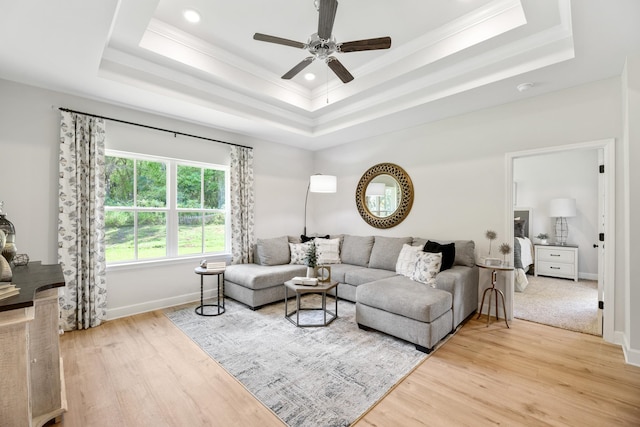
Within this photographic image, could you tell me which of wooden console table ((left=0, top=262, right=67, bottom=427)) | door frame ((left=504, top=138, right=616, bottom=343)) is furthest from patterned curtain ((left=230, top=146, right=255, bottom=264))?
door frame ((left=504, top=138, right=616, bottom=343))

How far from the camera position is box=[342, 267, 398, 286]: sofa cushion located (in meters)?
3.87

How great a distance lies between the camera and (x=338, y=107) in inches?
169

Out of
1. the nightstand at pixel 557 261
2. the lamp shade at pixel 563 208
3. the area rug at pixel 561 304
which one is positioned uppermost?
the lamp shade at pixel 563 208

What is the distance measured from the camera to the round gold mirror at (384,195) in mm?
4508

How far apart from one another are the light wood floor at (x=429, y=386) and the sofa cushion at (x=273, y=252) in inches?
67.6

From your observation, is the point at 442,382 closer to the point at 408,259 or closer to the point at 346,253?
the point at 408,259

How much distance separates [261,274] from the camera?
386cm

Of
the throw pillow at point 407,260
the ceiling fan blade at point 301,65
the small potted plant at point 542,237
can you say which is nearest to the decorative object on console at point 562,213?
the small potted plant at point 542,237

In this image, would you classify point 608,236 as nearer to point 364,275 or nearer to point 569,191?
point 364,275

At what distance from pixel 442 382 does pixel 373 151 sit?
364 cm

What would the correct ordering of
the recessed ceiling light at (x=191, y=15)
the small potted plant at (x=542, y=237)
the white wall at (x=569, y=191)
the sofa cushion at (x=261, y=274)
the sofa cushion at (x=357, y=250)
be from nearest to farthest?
the recessed ceiling light at (x=191, y=15)
the sofa cushion at (x=261, y=274)
the sofa cushion at (x=357, y=250)
the white wall at (x=569, y=191)
the small potted plant at (x=542, y=237)

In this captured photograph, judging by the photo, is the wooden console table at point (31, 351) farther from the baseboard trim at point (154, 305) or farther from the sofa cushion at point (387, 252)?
the sofa cushion at point (387, 252)

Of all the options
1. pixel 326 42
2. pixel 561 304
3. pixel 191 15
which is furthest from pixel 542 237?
pixel 191 15

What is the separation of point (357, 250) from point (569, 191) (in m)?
4.55
